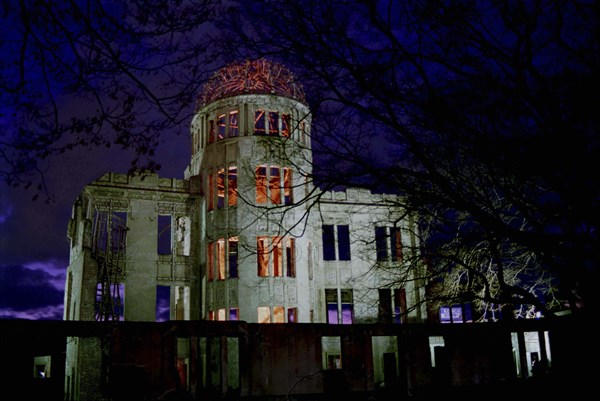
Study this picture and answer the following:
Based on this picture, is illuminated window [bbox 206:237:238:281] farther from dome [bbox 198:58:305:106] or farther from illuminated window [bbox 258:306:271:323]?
dome [bbox 198:58:305:106]

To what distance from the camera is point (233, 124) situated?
29.0 m

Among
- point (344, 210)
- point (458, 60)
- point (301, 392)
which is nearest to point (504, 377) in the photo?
point (301, 392)

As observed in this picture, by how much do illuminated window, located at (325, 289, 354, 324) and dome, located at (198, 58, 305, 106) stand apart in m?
11.6

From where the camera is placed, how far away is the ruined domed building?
2583 centimetres

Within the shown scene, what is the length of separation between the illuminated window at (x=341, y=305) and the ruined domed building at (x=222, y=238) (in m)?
0.06

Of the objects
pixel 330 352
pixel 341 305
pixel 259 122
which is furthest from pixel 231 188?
pixel 330 352

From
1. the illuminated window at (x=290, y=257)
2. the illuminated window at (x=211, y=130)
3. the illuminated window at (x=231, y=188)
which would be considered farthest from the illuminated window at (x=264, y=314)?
the illuminated window at (x=211, y=130)

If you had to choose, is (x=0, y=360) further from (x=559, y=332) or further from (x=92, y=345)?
(x=559, y=332)

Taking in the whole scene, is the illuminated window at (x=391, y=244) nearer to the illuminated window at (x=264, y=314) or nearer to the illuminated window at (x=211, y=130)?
the illuminated window at (x=264, y=314)

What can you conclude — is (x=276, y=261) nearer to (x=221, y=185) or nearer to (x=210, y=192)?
(x=221, y=185)

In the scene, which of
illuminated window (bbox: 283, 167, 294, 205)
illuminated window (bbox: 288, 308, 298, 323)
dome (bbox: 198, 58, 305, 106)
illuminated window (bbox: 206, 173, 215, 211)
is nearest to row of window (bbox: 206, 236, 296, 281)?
illuminated window (bbox: 288, 308, 298, 323)

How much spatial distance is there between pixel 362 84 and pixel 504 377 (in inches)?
313

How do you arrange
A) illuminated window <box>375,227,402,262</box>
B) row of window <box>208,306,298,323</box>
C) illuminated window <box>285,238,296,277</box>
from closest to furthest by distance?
illuminated window <box>375,227,402,262</box> < row of window <box>208,306,298,323</box> < illuminated window <box>285,238,296,277</box>

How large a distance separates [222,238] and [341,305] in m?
8.56
